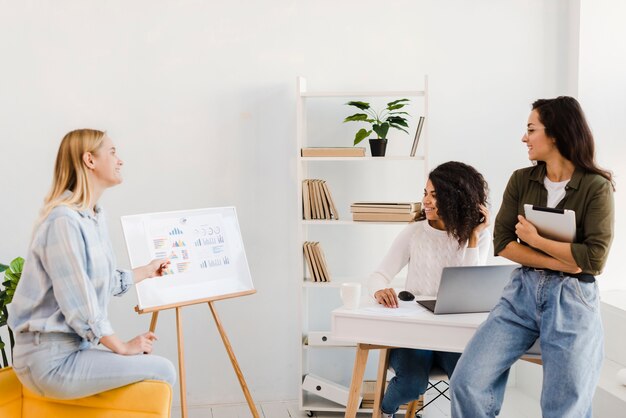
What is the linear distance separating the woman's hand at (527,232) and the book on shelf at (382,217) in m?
1.20

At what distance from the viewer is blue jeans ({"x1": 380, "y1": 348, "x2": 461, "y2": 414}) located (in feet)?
9.67

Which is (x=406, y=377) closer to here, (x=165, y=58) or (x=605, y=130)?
(x=605, y=130)

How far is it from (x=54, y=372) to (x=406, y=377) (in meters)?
1.32

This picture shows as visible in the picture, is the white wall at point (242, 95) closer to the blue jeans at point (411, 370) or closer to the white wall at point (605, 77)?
the white wall at point (605, 77)

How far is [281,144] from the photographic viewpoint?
4078 mm

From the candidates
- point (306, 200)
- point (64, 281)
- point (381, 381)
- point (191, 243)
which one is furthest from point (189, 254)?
point (381, 381)

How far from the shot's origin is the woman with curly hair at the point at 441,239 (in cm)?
302

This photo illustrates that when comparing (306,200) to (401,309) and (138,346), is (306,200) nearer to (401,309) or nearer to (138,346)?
(401,309)

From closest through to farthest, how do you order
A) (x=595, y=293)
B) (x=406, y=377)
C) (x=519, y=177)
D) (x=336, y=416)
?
(x=595, y=293) → (x=519, y=177) → (x=406, y=377) → (x=336, y=416)

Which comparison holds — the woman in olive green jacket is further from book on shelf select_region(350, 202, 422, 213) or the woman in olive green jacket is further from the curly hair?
book on shelf select_region(350, 202, 422, 213)

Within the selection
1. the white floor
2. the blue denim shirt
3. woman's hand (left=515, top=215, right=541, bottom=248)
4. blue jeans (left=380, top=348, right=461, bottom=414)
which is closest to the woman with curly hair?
blue jeans (left=380, top=348, right=461, bottom=414)

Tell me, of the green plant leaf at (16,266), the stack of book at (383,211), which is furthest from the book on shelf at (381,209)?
the green plant leaf at (16,266)

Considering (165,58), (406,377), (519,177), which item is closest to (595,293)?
(519,177)

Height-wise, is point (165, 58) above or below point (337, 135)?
above
